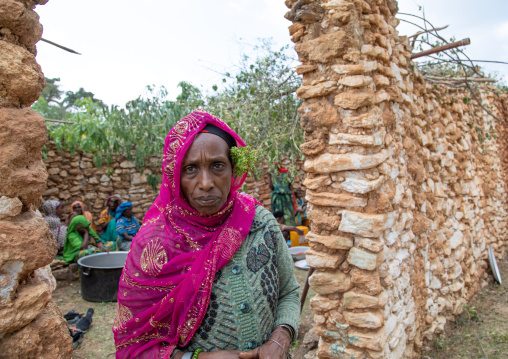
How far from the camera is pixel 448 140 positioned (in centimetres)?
420

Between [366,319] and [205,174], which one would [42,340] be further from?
[366,319]

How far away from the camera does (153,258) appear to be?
143 centimetres

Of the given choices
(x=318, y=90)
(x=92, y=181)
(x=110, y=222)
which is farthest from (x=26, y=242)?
(x=92, y=181)

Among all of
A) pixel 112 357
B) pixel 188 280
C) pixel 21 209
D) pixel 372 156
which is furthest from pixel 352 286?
pixel 112 357

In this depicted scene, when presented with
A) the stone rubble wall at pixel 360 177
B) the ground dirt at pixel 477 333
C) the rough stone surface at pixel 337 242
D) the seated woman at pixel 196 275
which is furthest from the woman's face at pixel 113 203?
the seated woman at pixel 196 275

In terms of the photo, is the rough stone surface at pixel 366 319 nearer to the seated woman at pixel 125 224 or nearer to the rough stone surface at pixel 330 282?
the rough stone surface at pixel 330 282

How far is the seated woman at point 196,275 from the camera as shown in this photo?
1420 mm

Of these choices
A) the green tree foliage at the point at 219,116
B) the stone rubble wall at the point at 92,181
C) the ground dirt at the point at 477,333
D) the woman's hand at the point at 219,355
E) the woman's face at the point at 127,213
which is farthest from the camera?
the stone rubble wall at the point at 92,181

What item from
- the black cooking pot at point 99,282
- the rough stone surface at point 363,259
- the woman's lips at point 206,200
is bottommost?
the black cooking pot at point 99,282

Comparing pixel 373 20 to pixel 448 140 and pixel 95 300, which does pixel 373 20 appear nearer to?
pixel 448 140

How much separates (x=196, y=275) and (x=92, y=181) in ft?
25.0

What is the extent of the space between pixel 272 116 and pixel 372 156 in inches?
112

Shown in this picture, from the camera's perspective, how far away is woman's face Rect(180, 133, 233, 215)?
1.44m

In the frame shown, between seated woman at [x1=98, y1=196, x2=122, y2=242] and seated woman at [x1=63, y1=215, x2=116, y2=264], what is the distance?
1.66ft
